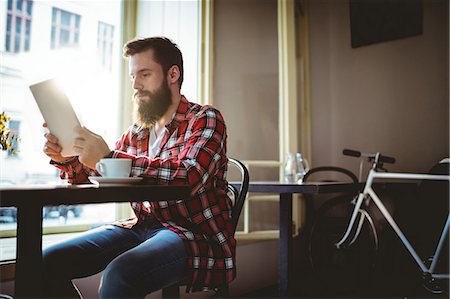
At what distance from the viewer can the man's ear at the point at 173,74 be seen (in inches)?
61.0

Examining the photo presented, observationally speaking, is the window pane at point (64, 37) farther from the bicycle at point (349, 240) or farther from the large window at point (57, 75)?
the bicycle at point (349, 240)

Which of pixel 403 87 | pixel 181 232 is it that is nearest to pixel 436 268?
pixel 403 87

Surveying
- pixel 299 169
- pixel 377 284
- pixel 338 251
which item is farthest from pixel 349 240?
pixel 299 169

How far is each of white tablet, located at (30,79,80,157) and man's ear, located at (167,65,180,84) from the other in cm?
53

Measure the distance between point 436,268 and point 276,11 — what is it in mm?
1860

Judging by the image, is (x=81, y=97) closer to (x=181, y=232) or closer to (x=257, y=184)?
(x=257, y=184)

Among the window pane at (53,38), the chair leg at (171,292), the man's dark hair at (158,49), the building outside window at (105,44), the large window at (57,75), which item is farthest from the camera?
the building outside window at (105,44)

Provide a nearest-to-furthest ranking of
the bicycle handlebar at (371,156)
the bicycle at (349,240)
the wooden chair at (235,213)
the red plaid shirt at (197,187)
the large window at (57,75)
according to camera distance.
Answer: the red plaid shirt at (197,187), the wooden chair at (235,213), the large window at (57,75), the bicycle handlebar at (371,156), the bicycle at (349,240)

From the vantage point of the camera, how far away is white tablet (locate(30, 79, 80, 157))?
39.8 inches

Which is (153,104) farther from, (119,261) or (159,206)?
(119,261)

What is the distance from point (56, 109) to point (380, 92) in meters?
2.79

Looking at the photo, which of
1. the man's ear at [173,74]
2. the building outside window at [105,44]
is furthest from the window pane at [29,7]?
the man's ear at [173,74]

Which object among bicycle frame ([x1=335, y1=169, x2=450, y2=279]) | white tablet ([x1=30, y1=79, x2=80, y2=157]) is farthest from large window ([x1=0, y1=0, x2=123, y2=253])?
bicycle frame ([x1=335, y1=169, x2=450, y2=279])

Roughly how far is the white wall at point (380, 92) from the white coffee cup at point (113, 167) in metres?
2.60
